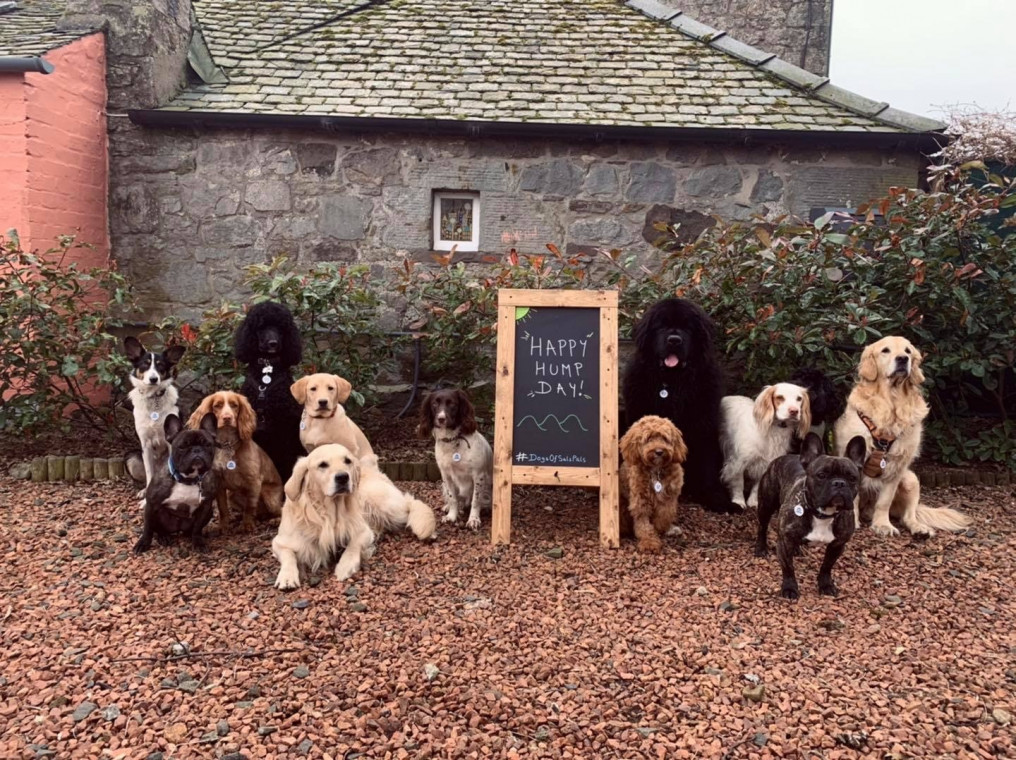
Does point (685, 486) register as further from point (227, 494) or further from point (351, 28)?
point (351, 28)

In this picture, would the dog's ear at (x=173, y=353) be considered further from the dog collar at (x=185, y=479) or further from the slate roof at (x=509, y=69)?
the slate roof at (x=509, y=69)

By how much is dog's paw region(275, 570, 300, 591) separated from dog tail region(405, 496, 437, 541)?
2.72ft

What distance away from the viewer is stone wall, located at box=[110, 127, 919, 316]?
7.55 m

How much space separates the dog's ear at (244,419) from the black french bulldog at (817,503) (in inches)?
126

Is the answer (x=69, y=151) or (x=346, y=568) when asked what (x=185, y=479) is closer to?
(x=346, y=568)

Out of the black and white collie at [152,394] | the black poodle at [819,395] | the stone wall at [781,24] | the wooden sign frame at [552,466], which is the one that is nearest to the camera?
the wooden sign frame at [552,466]

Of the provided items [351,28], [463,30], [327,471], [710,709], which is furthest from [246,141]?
[710,709]

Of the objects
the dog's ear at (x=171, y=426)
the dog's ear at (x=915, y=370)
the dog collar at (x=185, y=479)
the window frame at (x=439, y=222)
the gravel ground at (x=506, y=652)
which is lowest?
the gravel ground at (x=506, y=652)

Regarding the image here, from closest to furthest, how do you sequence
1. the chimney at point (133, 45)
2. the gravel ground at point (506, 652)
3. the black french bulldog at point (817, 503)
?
1. the gravel ground at point (506, 652)
2. the black french bulldog at point (817, 503)
3. the chimney at point (133, 45)

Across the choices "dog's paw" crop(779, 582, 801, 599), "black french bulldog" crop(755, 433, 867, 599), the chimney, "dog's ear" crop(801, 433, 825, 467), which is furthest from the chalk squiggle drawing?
the chimney

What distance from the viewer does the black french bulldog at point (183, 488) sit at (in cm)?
415

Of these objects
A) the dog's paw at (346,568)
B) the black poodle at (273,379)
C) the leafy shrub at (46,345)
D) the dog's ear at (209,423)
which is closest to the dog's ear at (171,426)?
the dog's ear at (209,423)

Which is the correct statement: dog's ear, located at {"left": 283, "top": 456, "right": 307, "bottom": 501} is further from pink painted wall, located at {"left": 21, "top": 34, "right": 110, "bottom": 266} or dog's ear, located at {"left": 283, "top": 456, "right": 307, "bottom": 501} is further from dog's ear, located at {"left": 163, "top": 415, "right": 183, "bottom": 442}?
pink painted wall, located at {"left": 21, "top": 34, "right": 110, "bottom": 266}

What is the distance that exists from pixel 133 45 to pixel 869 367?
752 cm
